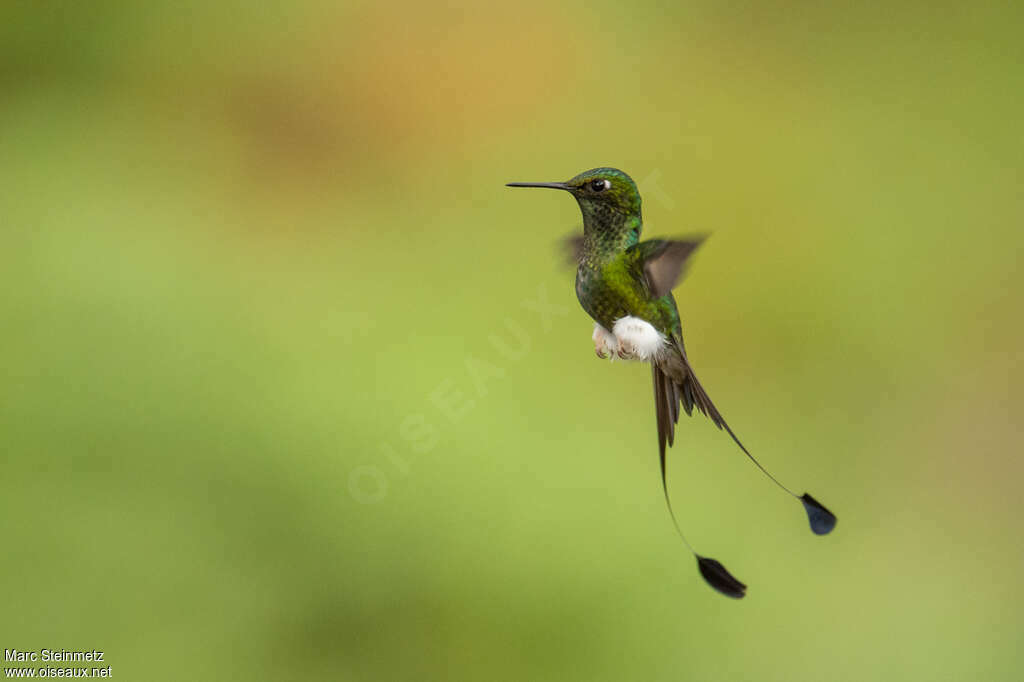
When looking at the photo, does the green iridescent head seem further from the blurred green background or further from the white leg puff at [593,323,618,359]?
the blurred green background

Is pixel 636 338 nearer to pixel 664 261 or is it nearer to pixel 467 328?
pixel 664 261

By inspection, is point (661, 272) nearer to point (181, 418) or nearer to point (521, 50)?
point (181, 418)

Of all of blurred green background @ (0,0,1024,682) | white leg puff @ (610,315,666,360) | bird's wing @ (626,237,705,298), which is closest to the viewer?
bird's wing @ (626,237,705,298)

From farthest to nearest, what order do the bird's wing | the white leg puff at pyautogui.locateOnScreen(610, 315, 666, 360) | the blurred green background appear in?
the blurred green background, the white leg puff at pyautogui.locateOnScreen(610, 315, 666, 360), the bird's wing

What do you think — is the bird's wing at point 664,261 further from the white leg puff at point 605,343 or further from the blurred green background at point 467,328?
the blurred green background at point 467,328

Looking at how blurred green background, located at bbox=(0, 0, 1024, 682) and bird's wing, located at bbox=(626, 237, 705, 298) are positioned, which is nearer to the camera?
bird's wing, located at bbox=(626, 237, 705, 298)

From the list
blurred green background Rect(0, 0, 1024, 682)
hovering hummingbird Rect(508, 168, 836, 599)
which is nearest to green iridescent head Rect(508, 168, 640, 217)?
hovering hummingbird Rect(508, 168, 836, 599)
